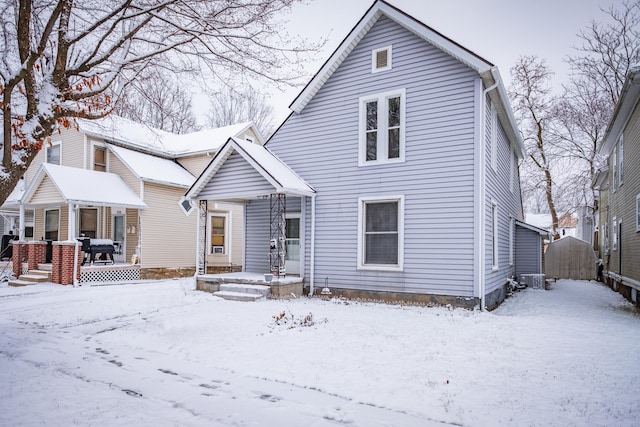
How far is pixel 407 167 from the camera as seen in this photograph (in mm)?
10734

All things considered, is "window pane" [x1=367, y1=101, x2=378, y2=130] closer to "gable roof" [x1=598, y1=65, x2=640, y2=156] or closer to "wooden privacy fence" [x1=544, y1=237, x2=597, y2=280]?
"gable roof" [x1=598, y1=65, x2=640, y2=156]

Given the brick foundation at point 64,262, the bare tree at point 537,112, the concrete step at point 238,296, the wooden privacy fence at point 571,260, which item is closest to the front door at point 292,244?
the concrete step at point 238,296

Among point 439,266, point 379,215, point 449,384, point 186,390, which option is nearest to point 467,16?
point 379,215

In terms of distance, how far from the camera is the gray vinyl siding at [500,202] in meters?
10.5

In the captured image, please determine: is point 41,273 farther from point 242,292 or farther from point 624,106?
point 624,106

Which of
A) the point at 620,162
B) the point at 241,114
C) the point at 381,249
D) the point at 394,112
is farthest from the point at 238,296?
the point at 241,114

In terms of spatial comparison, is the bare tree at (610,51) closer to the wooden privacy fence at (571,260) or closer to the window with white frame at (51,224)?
the wooden privacy fence at (571,260)

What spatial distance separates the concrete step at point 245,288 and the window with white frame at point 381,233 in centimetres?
267

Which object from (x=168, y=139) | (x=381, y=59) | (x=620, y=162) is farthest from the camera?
(x=168, y=139)

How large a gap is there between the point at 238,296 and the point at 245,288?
1.30ft

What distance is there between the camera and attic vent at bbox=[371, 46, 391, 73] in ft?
36.8

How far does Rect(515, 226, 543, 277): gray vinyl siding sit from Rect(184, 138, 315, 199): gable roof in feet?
30.0

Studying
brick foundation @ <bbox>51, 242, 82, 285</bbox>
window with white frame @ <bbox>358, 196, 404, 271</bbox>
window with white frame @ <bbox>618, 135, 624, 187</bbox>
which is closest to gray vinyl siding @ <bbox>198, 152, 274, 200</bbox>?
window with white frame @ <bbox>358, 196, 404, 271</bbox>

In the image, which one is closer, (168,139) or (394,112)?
Result: (394,112)
